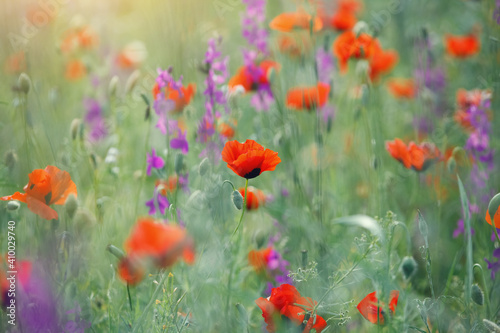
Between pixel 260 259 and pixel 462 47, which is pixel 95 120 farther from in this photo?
pixel 462 47

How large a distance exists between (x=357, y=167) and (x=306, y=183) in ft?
1.40

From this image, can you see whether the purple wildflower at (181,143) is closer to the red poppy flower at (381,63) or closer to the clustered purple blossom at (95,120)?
the clustered purple blossom at (95,120)

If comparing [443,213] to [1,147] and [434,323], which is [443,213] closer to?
[434,323]

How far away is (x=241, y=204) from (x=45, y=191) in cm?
48

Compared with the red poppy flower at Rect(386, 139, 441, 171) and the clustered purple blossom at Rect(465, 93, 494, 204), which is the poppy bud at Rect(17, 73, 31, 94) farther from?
the clustered purple blossom at Rect(465, 93, 494, 204)

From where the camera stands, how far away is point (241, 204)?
44.7 inches

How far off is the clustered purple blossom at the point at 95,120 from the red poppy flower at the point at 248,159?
1.43 meters

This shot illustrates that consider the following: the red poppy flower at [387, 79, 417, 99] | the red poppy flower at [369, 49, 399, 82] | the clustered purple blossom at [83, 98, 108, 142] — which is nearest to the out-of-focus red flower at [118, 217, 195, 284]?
the clustered purple blossom at [83, 98, 108, 142]

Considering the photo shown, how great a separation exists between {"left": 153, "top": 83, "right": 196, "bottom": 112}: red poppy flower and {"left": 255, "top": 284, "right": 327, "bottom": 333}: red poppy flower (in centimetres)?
68

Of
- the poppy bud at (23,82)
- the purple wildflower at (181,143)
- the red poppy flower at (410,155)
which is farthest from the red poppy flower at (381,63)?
the poppy bud at (23,82)

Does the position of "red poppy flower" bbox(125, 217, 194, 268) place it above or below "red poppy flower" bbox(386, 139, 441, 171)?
above

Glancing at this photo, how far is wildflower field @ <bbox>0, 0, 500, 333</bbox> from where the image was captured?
115 cm

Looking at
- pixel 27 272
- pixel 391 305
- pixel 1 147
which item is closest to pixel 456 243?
pixel 391 305

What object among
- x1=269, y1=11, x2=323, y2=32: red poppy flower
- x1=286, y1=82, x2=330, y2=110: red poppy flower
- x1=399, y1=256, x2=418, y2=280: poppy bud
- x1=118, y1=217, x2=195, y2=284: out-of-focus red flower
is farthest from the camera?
x1=286, y1=82, x2=330, y2=110: red poppy flower
